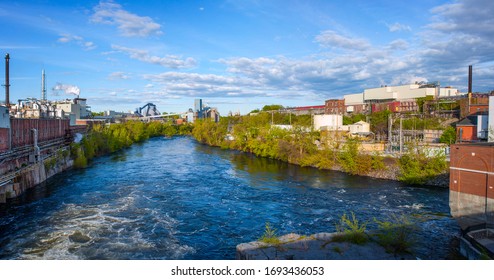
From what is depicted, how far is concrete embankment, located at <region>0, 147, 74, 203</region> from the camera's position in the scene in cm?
2098

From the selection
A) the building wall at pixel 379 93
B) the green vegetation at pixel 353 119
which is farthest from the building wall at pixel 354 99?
the green vegetation at pixel 353 119

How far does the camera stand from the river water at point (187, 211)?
13.8 meters

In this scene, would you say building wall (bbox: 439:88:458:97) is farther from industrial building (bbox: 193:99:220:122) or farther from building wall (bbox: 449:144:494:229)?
industrial building (bbox: 193:99:220:122)

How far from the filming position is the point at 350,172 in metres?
31.4

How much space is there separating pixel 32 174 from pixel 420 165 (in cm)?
2874

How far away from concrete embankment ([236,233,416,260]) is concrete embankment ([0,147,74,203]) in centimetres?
1711

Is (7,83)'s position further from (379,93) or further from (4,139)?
(379,93)

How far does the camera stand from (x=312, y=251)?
1094 cm

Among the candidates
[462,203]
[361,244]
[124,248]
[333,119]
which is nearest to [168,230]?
[124,248]

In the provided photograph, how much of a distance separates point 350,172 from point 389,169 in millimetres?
3417

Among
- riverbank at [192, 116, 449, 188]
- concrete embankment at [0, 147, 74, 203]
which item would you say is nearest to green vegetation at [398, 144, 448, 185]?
riverbank at [192, 116, 449, 188]

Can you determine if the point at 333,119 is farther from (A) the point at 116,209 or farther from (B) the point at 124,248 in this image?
(B) the point at 124,248

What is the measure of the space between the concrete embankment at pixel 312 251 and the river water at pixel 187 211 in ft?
7.37

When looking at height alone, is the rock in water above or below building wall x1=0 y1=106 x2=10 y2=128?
below
